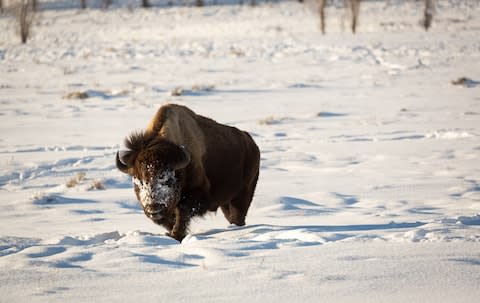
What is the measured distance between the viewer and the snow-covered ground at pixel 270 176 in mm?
3648

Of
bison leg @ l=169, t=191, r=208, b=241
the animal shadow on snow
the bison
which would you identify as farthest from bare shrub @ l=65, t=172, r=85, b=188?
the animal shadow on snow

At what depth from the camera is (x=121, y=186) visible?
9148 mm

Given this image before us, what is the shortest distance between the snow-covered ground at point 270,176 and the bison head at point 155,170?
30cm

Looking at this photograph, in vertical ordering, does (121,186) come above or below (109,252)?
below

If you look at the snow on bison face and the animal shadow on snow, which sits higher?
the snow on bison face

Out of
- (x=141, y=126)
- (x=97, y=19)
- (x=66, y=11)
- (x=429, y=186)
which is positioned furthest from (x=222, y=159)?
(x=66, y=11)

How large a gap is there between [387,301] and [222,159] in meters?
3.96

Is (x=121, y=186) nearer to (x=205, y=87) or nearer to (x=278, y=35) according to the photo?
(x=205, y=87)

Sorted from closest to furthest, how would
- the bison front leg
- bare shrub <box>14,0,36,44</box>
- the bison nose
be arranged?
1. the bison nose
2. the bison front leg
3. bare shrub <box>14,0,36,44</box>

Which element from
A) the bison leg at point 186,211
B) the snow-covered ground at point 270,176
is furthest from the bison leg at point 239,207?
the bison leg at point 186,211

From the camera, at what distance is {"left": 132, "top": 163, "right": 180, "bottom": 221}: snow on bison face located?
17.8 ft

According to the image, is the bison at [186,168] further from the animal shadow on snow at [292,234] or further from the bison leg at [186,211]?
the animal shadow on snow at [292,234]

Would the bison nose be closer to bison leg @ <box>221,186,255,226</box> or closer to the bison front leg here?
the bison front leg

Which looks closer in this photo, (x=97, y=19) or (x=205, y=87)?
(x=205, y=87)
